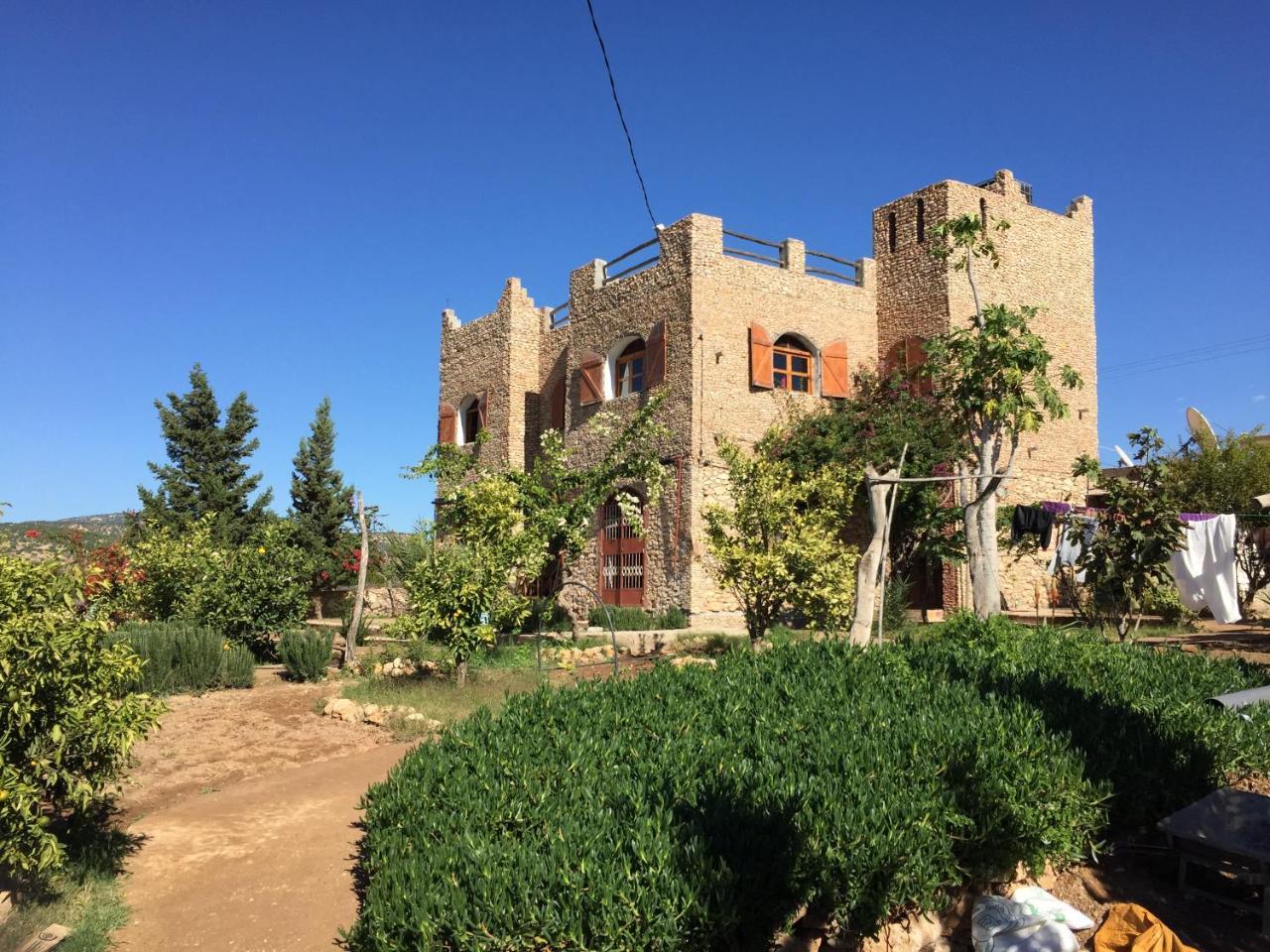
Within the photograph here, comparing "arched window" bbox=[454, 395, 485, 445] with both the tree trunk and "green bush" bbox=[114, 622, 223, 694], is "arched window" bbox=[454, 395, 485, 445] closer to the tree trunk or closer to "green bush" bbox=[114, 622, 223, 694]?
"green bush" bbox=[114, 622, 223, 694]

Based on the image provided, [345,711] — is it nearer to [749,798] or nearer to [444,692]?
[444,692]

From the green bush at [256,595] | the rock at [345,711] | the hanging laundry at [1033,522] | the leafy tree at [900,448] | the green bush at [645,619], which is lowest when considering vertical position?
the rock at [345,711]

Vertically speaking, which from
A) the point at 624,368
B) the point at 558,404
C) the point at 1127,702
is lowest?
the point at 1127,702

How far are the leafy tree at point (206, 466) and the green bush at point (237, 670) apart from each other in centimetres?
1351

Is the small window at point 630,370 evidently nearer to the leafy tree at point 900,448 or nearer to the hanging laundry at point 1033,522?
the leafy tree at point 900,448

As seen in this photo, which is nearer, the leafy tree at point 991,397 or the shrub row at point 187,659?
the shrub row at point 187,659

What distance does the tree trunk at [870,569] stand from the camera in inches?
376

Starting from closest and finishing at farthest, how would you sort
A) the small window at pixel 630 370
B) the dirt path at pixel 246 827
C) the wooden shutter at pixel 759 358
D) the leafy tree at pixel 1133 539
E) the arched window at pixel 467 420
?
the dirt path at pixel 246 827 < the leafy tree at pixel 1133 539 < the wooden shutter at pixel 759 358 < the small window at pixel 630 370 < the arched window at pixel 467 420

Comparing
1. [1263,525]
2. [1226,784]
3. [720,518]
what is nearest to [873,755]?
[1226,784]

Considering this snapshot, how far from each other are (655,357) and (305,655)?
28.9 ft

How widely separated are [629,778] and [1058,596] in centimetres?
1710

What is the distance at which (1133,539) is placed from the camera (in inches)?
421

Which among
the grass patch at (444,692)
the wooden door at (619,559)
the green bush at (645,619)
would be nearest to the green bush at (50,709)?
the grass patch at (444,692)

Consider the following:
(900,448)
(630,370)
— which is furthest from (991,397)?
(630,370)
